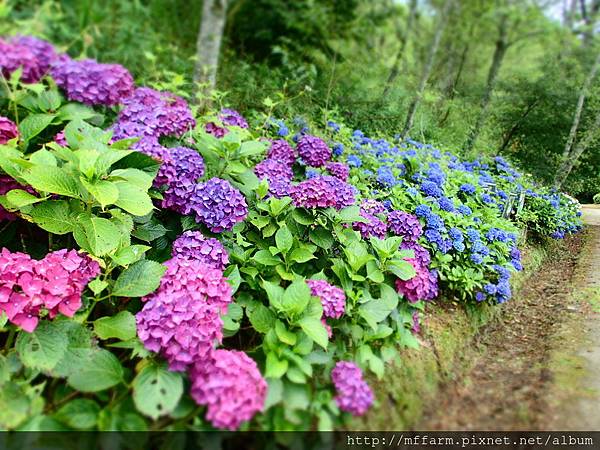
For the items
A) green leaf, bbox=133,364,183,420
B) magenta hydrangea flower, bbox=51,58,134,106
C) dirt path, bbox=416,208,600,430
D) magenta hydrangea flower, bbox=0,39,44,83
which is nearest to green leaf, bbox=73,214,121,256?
green leaf, bbox=133,364,183,420

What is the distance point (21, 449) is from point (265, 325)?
0.72 meters

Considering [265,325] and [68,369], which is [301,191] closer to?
[265,325]

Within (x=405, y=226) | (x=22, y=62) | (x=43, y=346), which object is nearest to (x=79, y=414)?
(x=43, y=346)

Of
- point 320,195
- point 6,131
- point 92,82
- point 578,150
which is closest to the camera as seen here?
point 320,195

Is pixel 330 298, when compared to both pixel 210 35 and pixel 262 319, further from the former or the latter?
pixel 210 35

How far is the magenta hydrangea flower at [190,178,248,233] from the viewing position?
1.75 metres

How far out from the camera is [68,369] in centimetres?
125

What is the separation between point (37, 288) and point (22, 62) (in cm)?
249

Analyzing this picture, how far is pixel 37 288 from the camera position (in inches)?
49.7

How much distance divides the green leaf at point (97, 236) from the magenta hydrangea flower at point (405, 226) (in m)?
1.22

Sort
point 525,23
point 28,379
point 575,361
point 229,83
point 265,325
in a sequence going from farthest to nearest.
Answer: point 525,23 < point 229,83 < point 575,361 < point 265,325 < point 28,379

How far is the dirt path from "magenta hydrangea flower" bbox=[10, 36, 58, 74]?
337cm

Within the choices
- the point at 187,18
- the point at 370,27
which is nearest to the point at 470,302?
the point at 370,27

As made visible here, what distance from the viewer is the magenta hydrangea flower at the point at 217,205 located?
175cm
